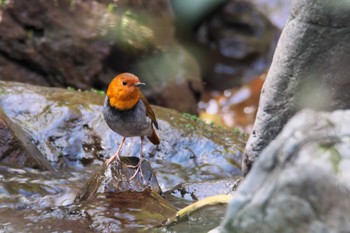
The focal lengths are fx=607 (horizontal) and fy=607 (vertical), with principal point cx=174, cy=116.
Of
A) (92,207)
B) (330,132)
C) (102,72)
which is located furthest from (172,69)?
(330,132)

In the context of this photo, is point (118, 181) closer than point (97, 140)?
Yes

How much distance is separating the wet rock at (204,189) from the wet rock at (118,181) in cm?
55

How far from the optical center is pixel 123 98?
5016mm

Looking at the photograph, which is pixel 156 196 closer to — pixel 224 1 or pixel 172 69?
pixel 172 69

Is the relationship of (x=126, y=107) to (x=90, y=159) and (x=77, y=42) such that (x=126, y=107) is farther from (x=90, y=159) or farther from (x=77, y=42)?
(x=77, y=42)

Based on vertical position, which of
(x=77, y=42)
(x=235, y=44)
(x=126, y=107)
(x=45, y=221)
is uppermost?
(x=235, y=44)

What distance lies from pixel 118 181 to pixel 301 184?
2788 mm

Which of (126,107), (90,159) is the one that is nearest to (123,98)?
(126,107)

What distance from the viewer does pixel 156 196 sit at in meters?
4.93

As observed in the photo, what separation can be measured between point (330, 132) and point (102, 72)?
7483 millimetres

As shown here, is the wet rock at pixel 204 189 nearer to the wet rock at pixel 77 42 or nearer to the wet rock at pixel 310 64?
the wet rock at pixel 310 64

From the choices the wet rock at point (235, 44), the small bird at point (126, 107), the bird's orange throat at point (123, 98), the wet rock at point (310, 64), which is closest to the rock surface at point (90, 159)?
the small bird at point (126, 107)

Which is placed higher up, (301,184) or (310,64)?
(310,64)

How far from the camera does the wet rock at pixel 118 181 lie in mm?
4809
